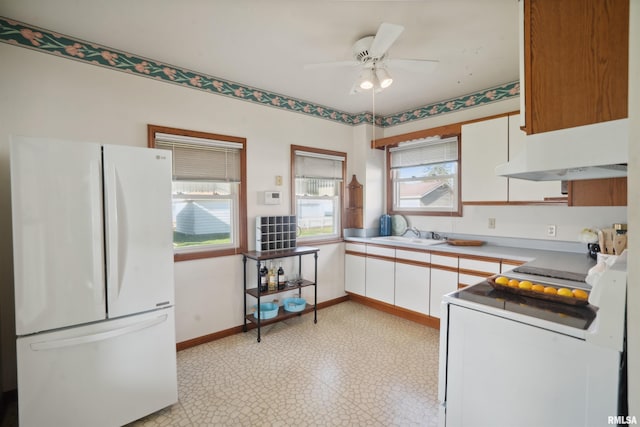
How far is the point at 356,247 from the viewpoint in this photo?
391 centimetres

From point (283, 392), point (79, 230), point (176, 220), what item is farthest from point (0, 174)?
point (283, 392)

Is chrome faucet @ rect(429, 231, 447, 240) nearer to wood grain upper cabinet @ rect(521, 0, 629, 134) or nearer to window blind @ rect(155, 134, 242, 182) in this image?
window blind @ rect(155, 134, 242, 182)

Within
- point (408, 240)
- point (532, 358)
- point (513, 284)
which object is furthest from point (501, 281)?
point (408, 240)

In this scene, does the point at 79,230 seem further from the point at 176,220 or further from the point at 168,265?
the point at 176,220

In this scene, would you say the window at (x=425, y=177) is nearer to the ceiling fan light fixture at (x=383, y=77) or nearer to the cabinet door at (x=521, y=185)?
the cabinet door at (x=521, y=185)

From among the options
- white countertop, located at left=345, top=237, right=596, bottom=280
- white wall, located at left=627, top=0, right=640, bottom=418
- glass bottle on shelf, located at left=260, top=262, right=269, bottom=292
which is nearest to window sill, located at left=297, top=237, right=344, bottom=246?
glass bottle on shelf, located at left=260, top=262, right=269, bottom=292

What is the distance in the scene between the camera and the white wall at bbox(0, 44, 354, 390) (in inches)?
80.2

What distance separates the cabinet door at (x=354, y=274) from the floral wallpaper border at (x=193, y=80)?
1923 mm

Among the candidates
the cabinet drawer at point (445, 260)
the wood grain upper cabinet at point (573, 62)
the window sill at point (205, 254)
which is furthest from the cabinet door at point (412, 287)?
the wood grain upper cabinet at point (573, 62)

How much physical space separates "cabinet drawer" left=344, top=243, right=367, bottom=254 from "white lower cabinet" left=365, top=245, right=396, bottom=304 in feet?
0.27

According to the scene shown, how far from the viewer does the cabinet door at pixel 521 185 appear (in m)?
2.63

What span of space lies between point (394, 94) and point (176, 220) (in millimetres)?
2743

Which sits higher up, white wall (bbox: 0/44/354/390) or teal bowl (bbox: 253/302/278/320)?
white wall (bbox: 0/44/354/390)

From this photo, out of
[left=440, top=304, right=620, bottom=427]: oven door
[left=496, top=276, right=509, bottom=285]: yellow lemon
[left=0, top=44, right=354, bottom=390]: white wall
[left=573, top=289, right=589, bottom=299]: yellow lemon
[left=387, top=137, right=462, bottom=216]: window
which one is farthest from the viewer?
[left=387, top=137, right=462, bottom=216]: window
